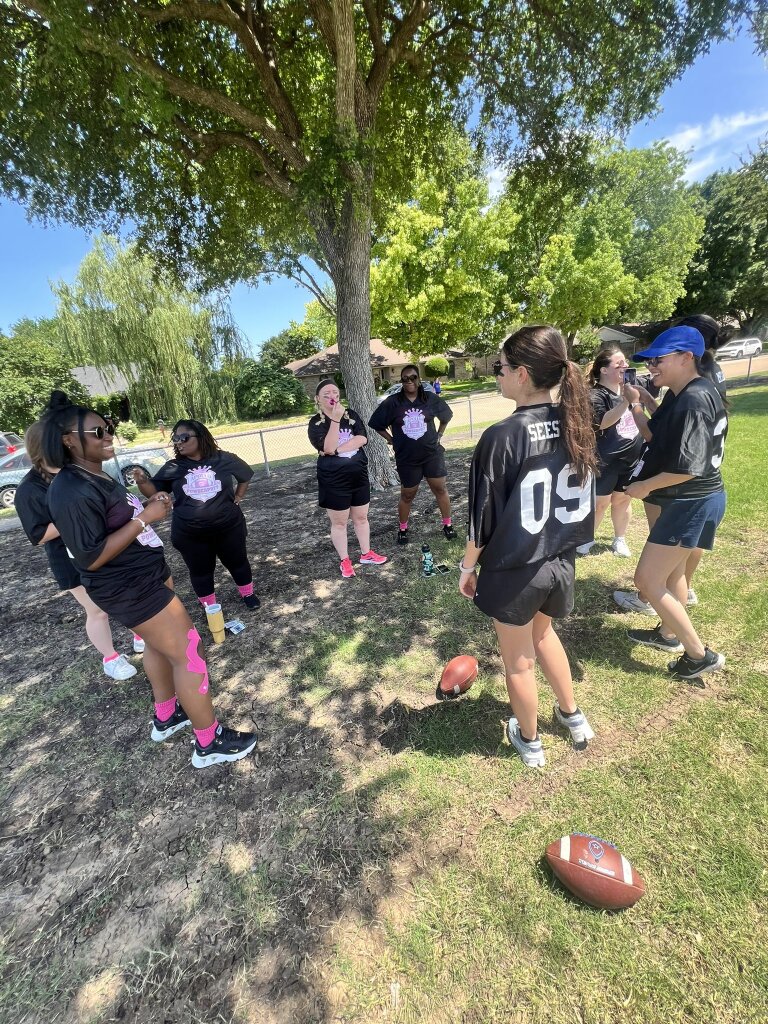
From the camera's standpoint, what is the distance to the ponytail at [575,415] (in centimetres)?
204

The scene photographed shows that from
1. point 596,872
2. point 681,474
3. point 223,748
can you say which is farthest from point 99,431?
point 681,474

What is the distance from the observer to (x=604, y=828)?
2.22 meters

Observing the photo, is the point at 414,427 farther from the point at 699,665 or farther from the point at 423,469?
the point at 699,665

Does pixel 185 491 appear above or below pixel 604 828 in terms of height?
above

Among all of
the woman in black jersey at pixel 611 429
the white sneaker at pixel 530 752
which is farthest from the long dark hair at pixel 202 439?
the woman in black jersey at pixel 611 429

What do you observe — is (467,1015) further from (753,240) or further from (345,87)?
(753,240)

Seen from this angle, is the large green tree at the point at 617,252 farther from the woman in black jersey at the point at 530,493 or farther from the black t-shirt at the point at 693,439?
the woman in black jersey at the point at 530,493

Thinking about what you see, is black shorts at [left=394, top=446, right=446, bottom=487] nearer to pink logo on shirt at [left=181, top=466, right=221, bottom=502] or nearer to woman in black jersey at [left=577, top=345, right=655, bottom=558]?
woman in black jersey at [left=577, top=345, right=655, bottom=558]

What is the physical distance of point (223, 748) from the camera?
2.92 m

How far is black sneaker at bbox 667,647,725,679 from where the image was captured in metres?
3.05

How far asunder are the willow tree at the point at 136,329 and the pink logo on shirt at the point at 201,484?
2371cm

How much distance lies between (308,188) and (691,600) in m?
6.74

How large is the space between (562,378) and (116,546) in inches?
95.6

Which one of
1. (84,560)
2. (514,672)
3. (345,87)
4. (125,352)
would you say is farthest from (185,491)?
(125,352)
